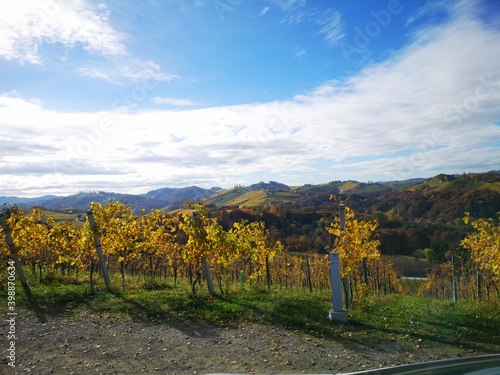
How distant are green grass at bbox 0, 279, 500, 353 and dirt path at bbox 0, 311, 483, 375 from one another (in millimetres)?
479

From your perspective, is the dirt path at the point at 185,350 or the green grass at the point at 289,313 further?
the green grass at the point at 289,313

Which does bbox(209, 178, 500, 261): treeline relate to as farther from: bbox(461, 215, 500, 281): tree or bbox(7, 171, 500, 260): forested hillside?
bbox(461, 215, 500, 281): tree

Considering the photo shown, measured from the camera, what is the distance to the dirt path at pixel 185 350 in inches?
271

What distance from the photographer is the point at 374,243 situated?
16.4 metres

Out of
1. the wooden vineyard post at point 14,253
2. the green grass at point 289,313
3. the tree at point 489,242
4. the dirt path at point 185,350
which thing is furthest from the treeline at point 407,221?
the dirt path at point 185,350

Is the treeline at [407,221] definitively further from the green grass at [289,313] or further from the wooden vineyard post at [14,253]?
the wooden vineyard post at [14,253]

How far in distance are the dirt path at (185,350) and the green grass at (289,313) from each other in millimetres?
479

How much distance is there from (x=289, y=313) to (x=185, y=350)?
12.2ft

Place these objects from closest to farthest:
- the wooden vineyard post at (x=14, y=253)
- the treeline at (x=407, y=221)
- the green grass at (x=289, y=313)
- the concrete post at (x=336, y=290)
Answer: the green grass at (x=289, y=313) < the concrete post at (x=336, y=290) < the wooden vineyard post at (x=14, y=253) < the treeline at (x=407, y=221)

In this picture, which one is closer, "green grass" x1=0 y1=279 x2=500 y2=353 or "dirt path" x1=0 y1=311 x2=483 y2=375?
"dirt path" x1=0 y1=311 x2=483 y2=375

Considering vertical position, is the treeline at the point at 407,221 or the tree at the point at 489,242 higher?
the tree at the point at 489,242

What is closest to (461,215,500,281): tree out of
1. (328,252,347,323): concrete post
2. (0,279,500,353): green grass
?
(0,279,500,353): green grass

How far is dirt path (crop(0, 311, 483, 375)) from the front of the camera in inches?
A: 271

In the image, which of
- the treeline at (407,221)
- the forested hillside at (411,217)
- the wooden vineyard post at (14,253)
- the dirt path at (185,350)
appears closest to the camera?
the dirt path at (185,350)
